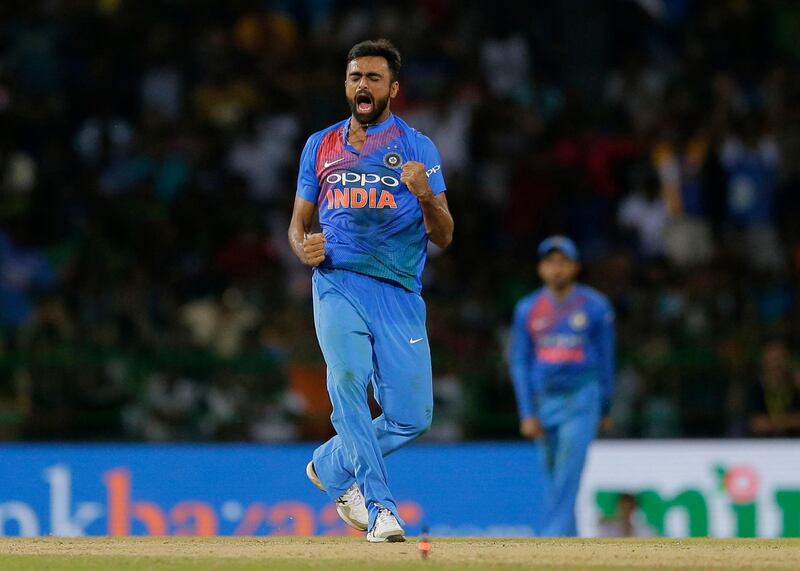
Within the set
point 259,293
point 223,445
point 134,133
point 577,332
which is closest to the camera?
point 577,332

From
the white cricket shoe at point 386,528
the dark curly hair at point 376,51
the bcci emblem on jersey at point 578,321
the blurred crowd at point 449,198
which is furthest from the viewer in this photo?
the blurred crowd at point 449,198

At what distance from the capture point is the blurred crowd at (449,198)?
14.8 metres

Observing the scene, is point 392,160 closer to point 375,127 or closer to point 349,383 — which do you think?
point 375,127

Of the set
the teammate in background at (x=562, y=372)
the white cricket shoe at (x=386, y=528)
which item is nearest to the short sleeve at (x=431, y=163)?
the white cricket shoe at (x=386, y=528)

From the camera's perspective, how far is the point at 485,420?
48.5 feet

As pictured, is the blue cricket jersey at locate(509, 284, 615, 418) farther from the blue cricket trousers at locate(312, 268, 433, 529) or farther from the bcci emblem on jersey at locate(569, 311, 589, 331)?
the blue cricket trousers at locate(312, 268, 433, 529)

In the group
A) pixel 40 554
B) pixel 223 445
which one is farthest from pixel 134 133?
pixel 40 554

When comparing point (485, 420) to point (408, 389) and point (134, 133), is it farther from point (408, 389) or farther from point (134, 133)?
point (408, 389)

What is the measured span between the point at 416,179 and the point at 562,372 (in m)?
5.15

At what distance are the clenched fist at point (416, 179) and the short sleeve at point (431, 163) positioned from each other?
6.3 inches

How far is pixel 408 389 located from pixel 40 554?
6.47ft

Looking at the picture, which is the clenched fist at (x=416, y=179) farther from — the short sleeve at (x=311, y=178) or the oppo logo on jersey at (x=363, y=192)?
the short sleeve at (x=311, y=178)

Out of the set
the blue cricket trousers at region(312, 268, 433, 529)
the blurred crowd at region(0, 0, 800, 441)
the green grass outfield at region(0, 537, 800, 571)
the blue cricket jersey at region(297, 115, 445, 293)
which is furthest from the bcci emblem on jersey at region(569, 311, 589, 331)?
the blue cricket jersey at region(297, 115, 445, 293)

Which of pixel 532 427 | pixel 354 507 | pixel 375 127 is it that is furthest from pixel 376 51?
pixel 532 427
